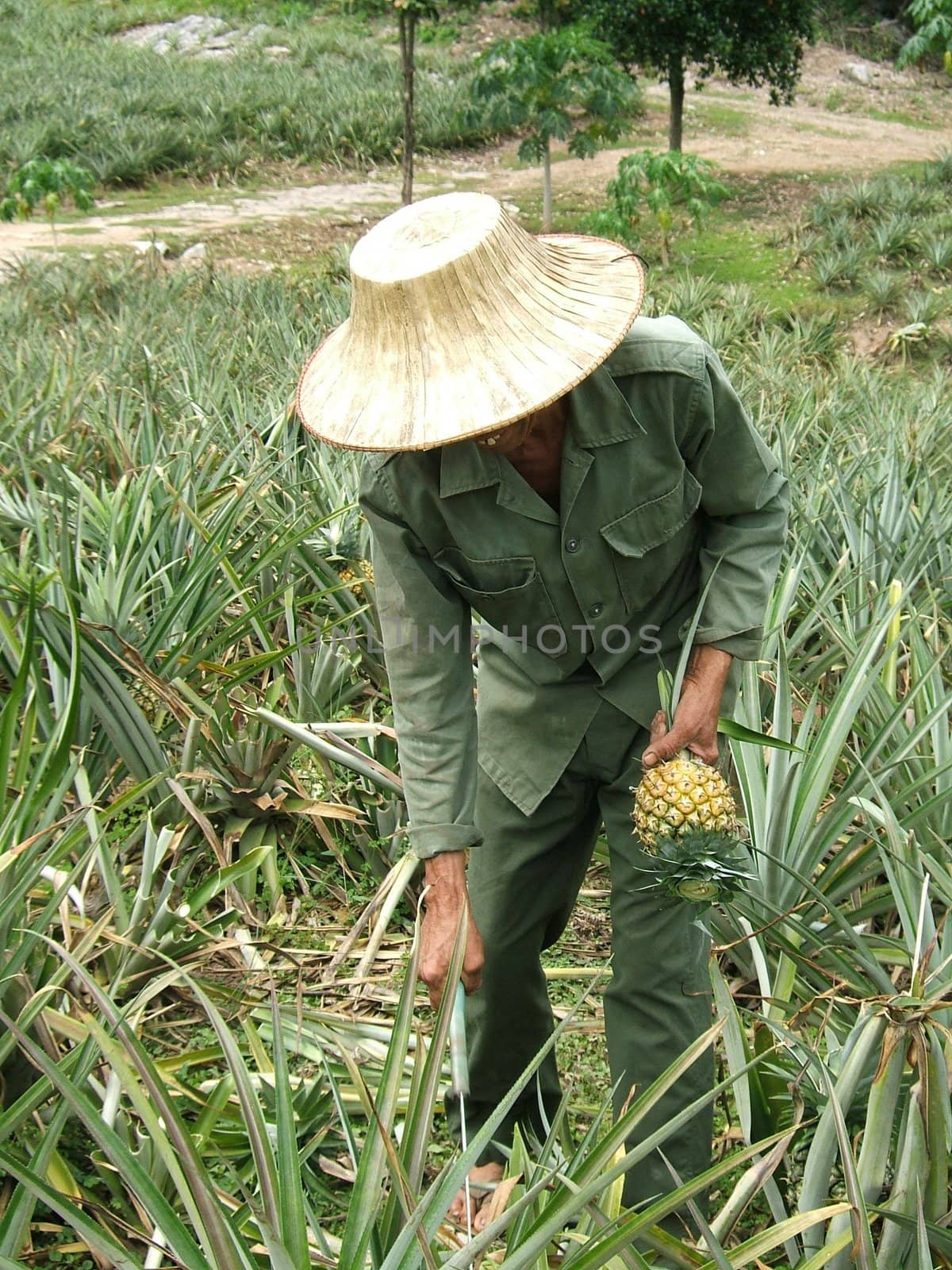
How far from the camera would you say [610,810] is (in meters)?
1.98

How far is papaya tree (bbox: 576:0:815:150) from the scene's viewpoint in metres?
9.74

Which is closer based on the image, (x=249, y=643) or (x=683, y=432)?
(x=683, y=432)

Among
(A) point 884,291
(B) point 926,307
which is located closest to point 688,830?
(B) point 926,307

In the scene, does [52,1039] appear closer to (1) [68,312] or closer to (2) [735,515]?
(2) [735,515]

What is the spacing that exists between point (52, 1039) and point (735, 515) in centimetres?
132

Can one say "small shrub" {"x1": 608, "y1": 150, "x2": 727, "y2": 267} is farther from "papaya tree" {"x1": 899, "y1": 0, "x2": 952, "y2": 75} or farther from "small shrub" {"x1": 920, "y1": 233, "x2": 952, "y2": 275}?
"papaya tree" {"x1": 899, "y1": 0, "x2": 952, "y2": 75}

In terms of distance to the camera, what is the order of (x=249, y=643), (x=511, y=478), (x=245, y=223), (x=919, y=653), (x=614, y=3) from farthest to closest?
(x=245, y=223) < (x=614, y=3) < (x=249, y=643) < (x=919, y=653) < (x=511, y=478)

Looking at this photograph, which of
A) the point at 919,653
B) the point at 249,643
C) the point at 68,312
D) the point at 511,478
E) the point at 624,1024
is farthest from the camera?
the point at 68,312

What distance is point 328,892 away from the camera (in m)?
2.83

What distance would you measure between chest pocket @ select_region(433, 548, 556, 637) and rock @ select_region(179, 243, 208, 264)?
8551mm

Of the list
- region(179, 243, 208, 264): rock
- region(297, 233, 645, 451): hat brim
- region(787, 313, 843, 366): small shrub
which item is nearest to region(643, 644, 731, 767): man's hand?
region(297, 233, 645, 451): hat brim

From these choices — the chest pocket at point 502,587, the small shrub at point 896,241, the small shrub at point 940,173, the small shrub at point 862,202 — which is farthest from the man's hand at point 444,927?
the small shrub at point 940,173

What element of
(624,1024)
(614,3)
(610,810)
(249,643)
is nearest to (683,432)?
(610,810)

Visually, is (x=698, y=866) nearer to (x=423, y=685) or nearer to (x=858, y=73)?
(x=423, y=685)
